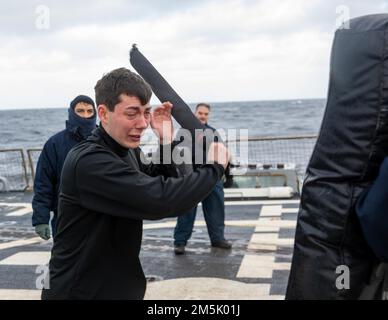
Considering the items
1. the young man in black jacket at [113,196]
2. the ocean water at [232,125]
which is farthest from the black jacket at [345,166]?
the ocean water at [232,125]

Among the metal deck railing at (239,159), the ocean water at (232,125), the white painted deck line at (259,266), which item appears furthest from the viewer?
the ocean water at (232,125)

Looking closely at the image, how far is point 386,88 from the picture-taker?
5.75 feet

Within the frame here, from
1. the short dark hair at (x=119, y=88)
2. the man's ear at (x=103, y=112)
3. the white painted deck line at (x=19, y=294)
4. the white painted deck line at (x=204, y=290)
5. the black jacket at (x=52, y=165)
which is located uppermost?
the short dark hair at (x=119, y=88)

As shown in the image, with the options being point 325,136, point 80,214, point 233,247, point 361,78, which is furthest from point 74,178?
point 233,247

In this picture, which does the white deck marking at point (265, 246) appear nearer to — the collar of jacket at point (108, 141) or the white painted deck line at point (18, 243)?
the white painted deck line at point (18, 243)

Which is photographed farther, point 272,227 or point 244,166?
point 244,166

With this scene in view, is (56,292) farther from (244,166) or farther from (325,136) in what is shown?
(244,166)

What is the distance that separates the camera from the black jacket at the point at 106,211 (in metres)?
2.15

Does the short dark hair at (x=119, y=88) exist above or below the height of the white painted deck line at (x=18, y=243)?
above

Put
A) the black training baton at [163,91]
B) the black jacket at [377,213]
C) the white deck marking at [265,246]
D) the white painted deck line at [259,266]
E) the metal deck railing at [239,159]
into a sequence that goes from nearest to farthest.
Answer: the black jacket at [377,213], the black training baton at [163,91], the white painted deck line at [259,266], the white deck marking at [265,246], the metal deck railing at [239,159]

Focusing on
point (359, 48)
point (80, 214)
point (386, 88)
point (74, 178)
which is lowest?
point (80, 214)

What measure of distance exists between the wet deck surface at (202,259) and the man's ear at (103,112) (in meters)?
3.51

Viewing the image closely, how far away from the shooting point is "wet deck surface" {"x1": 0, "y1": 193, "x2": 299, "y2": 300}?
18.9 feet

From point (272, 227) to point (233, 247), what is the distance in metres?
1.49
